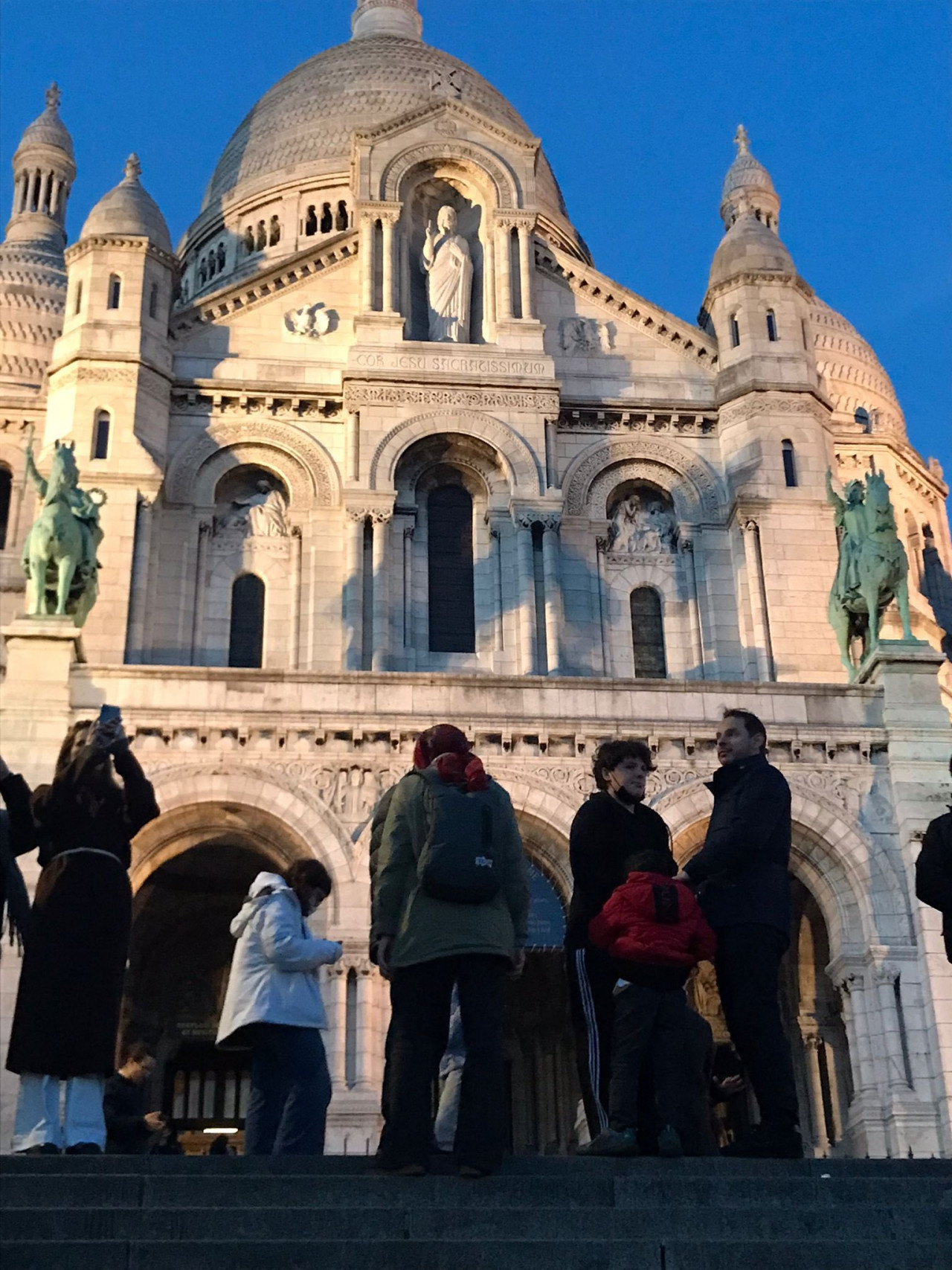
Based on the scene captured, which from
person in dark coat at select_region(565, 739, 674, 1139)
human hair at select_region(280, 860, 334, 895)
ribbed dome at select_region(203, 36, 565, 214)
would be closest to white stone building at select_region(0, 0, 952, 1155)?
human hair at select_region(280, 860, 334, 895)

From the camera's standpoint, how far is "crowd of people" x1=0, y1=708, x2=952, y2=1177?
9.20 metres

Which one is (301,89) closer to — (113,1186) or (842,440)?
(842,440)

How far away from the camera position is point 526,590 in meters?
27.9

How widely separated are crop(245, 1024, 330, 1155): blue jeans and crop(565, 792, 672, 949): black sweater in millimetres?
1867

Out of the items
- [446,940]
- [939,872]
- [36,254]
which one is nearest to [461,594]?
[939,872]

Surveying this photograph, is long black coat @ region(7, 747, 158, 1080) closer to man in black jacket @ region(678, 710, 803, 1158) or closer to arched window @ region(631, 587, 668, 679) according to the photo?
man in black jacket @ region(678, 710, 803, 1158)

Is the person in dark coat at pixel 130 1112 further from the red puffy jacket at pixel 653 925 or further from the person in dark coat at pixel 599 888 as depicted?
the red puffy jacket at pixel 653 925

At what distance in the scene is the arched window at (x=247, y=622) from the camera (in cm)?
2806

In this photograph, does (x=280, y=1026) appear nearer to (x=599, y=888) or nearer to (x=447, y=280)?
(x=599, y=888)

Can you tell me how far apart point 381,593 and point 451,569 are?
1727 mm

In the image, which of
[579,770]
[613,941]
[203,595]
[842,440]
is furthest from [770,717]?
[842,440]

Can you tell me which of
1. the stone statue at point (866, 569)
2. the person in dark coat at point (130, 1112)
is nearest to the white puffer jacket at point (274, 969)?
the person in dark coat at point (130, 1112)

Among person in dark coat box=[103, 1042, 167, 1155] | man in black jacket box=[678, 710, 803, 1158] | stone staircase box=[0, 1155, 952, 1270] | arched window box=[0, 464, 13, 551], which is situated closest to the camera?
stone staircase box=[0, 1155, 952, 1270]

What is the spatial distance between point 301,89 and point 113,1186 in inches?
1624
